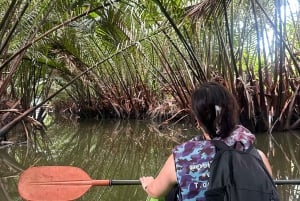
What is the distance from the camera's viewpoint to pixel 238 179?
56.3 inches

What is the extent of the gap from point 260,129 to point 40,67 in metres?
3.82

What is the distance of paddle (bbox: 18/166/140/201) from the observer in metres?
2.53

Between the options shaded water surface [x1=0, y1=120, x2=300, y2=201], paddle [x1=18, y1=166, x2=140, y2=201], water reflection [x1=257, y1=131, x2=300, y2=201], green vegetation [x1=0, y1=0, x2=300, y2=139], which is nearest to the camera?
paddle [x1=18, y1=166, x2=140, y2=201]

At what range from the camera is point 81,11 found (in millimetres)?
5512

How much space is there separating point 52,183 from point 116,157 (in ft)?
7.60

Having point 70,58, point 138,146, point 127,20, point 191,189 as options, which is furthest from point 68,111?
point 191,189

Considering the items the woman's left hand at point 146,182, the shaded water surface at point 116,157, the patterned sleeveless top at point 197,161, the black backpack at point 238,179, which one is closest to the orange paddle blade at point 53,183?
the shaded water surface at point 116,157

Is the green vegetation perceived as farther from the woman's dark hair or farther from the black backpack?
the black backpack

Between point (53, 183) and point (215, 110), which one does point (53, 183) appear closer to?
point (53, 183)

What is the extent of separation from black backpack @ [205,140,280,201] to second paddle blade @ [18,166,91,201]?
1210 mm

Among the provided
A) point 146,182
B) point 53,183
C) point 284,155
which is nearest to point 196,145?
point 146,182

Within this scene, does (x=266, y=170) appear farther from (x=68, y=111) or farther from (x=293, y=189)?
(x=68, y=111)

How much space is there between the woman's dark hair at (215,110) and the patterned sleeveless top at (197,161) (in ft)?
0.11

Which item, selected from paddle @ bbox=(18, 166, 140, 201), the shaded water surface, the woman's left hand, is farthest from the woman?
the shaded water surface
